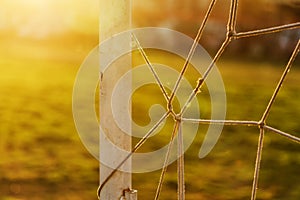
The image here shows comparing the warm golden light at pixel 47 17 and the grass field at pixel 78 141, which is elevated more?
the warm golden light at pixel 47 17

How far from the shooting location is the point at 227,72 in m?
3.56

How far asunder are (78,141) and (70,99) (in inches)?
18.3

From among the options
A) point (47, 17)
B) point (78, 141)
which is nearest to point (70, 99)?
point (78, 141)

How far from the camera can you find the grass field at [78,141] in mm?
2377

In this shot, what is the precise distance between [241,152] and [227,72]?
0.91 meters

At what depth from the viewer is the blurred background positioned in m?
2.42

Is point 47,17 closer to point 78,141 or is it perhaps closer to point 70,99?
point 70,99

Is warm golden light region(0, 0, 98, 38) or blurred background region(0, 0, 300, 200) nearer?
blurred background region(0, 0, 300, 200)

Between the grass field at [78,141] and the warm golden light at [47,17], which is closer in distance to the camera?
the grass field at [78,141]

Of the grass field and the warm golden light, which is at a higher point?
the warm golden light

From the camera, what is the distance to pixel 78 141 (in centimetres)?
280

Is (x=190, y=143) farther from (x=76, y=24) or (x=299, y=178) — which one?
(x=76, y=24)

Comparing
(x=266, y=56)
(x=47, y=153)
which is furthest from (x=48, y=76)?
(x=266, y=56)

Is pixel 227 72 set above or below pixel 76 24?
below
